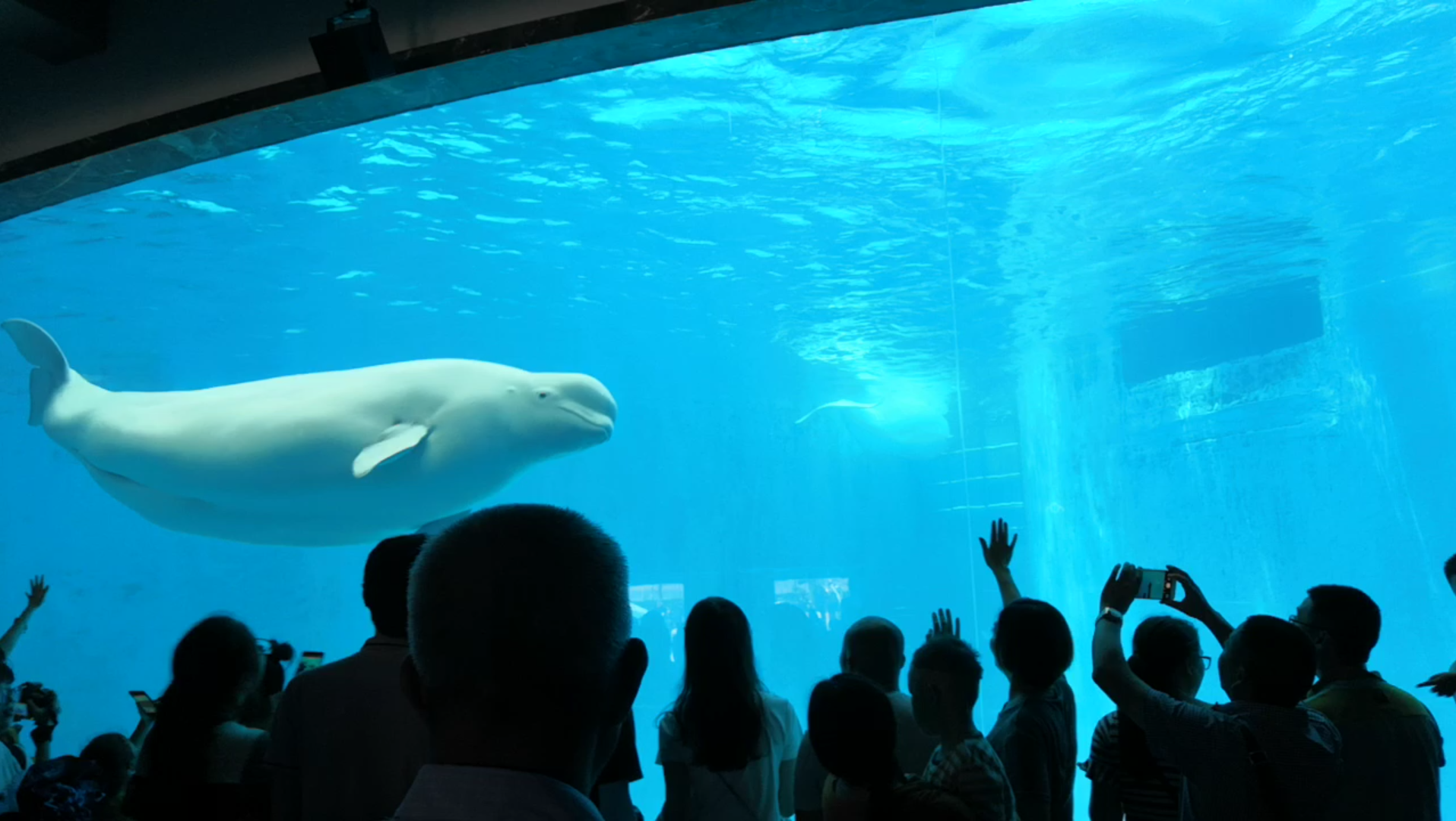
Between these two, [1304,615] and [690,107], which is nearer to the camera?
[1304,615]

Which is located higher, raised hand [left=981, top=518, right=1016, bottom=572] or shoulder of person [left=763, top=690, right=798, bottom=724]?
raised hand [left=981, top=518, right=1016, bottom=572]

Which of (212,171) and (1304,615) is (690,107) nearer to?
(212,171)

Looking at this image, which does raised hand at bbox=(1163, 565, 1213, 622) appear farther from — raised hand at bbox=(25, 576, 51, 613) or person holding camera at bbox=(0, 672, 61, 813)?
raised hand at bbox=(25, 576, 51, 613)

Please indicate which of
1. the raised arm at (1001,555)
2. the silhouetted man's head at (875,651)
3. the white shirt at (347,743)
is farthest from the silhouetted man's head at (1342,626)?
the white shirt at (347,743)

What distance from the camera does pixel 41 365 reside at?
9.32 m

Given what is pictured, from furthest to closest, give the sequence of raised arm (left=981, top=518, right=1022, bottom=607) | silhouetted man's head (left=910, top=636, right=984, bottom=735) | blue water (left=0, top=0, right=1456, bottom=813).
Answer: blue water (left=0, top=0, right=1456, bottom=813)
raised arm (left=981, top=518, right=1022, bottom=607)
silhouetted man's head (left=910, top=636, right=984, bottom=735)

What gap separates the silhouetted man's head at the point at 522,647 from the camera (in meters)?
1.34

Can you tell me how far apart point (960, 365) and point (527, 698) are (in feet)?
153

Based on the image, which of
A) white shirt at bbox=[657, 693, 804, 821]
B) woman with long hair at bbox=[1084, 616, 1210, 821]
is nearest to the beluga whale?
white shirt at bbox=[657, 693, 804, 821]

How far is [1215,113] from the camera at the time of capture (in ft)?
77.1

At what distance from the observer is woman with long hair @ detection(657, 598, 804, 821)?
Answer: 369 centimetres

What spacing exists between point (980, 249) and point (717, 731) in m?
30.1

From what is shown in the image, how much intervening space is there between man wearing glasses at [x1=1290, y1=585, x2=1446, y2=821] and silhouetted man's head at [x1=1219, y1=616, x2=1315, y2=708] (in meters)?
0.43

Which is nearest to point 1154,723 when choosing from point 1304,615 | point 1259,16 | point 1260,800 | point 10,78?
point 1260,800
